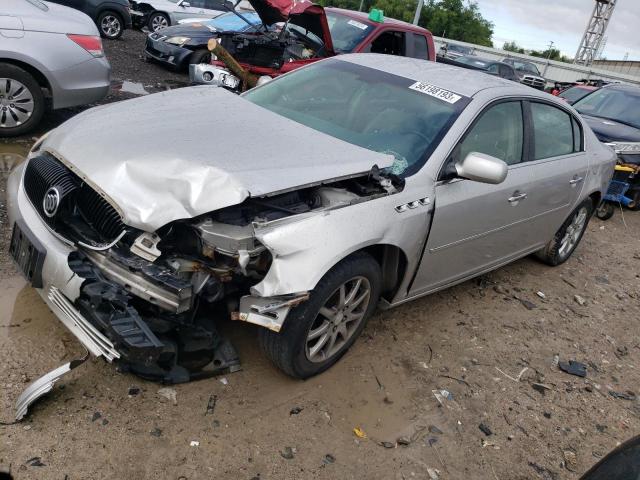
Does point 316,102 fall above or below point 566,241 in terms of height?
above

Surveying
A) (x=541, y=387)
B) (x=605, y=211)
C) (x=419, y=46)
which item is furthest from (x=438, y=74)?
(x=419, y=46)

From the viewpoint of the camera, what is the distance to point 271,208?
8.84 feet

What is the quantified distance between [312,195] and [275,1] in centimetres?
518

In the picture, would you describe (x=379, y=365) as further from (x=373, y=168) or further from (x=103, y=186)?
(x=103, y=186)

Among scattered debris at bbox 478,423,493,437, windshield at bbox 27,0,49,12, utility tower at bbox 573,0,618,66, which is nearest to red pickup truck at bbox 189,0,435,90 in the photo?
windshield at bbox 27,0,49,12

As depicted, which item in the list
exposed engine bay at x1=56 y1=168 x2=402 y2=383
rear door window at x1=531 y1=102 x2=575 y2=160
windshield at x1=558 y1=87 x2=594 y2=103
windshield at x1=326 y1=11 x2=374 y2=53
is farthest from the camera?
windshield at x1=558 y1=87 x2=594 y2=103

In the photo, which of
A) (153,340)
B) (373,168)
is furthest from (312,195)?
(153,340)

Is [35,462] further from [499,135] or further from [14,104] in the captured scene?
[14,104]

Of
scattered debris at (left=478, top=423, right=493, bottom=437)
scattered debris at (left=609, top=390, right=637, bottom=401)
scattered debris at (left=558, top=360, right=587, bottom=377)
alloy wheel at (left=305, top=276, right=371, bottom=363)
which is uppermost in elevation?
alloy wheel at (left=305, top=276, right=371, bottom=363)

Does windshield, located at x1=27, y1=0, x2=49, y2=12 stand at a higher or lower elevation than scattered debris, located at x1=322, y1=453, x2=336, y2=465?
higher

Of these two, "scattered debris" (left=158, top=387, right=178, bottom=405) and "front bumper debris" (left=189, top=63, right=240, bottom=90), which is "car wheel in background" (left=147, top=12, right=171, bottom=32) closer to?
"front bumper debris" (left=189, top=63, right=240, bottom=90)

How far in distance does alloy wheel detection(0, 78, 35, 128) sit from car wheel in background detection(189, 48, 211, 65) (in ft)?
16.4

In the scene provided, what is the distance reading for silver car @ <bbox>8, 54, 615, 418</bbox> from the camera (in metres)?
2.47

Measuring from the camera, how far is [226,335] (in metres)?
3.21
